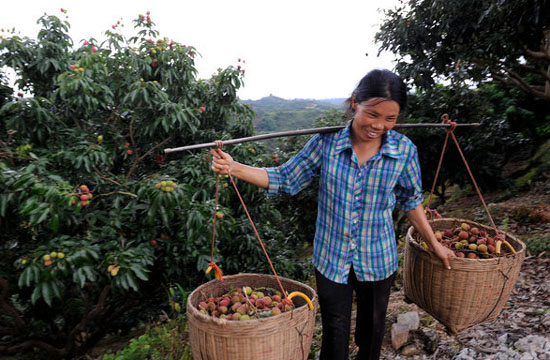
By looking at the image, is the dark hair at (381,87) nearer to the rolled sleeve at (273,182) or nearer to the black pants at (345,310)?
the rolled sleeve at (273,182)

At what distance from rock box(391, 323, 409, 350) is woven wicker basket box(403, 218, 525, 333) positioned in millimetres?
446

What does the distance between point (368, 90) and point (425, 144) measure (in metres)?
4.52

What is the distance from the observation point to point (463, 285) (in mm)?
1941

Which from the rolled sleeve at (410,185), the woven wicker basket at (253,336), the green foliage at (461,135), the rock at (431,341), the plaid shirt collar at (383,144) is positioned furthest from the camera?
the green foliage at (461,135)

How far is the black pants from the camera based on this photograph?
1662 millimetres

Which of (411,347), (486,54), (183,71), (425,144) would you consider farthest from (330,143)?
(425,144)

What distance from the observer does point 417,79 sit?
4.67 metres

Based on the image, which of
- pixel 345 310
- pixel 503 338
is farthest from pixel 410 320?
pixel 345 310

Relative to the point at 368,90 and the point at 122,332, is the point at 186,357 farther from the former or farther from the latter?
the point at 122,332

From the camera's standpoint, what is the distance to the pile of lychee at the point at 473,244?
2084mm

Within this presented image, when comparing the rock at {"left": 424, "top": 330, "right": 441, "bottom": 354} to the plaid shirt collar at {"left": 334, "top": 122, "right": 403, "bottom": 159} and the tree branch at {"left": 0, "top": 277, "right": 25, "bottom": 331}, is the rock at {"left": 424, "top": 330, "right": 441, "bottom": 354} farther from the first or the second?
the tree branch at {"left": 0, "top": 277, "right": 25, "bottom": 331}

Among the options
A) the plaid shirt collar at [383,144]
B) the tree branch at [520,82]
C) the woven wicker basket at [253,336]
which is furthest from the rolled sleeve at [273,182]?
the tree branch at [520,82]

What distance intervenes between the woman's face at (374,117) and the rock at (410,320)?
167 cm

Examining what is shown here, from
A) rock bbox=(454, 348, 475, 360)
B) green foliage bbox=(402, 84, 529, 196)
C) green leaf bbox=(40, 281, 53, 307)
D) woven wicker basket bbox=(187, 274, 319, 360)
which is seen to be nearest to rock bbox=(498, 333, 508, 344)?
rock bbox=(454, 348, 475, 360)
